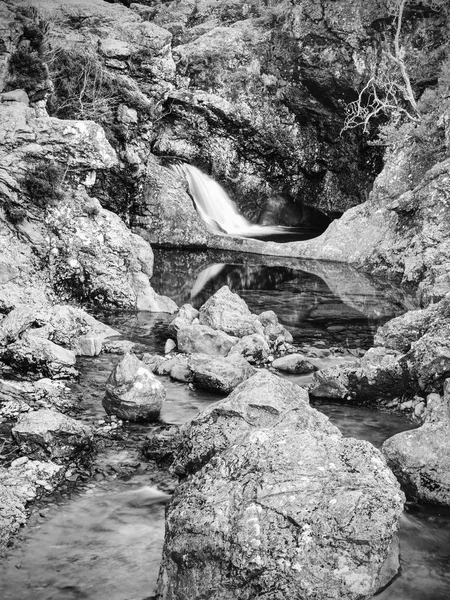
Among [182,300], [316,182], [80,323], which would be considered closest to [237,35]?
[316,182]

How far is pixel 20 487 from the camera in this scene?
20.2ft

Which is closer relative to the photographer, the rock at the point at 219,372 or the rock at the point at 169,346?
the rock at the point at 219,372

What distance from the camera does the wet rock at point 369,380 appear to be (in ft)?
29.3

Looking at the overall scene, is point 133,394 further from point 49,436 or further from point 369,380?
point 369,380

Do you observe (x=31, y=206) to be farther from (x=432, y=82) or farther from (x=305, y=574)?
(x=432, y=82)

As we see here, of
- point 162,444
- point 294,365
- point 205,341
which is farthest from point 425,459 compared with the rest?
point 205,341

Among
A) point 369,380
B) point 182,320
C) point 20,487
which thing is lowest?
point 20,487

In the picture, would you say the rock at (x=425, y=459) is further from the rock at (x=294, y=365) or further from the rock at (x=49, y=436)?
the rock at (x=294, y=365)

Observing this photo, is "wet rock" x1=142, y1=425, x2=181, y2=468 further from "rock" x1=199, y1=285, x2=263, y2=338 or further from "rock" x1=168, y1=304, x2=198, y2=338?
"rock" x1=199, y1=285, x2=263, y2=338

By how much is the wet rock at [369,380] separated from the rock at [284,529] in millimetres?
4354

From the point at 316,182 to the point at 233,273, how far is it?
10743 millimetres

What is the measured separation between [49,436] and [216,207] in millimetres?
20355

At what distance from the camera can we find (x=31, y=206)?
A: 1476 centimetres

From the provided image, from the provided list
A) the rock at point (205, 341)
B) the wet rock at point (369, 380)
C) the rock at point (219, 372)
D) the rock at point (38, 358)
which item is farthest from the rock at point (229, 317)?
the rock at point (38, 358)
